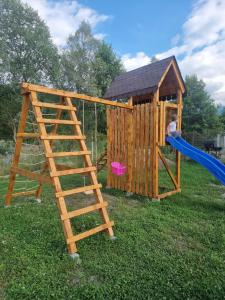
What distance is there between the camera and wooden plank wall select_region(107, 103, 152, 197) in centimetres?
539

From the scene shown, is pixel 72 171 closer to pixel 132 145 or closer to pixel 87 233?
pixel 87 233

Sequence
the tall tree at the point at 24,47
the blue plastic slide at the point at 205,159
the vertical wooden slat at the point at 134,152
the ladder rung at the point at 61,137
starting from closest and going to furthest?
the ladder rung at the point at 61,137, the blue plastic slide at the point at 205,159, the vertical wooden slat at the point at 134,152, the tall tree at the point at 24,47

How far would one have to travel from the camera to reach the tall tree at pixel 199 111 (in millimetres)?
23219

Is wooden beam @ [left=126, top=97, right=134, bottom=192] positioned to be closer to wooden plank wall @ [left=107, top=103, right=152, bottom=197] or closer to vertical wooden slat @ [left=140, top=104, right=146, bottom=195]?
wooden plank wall @ [left=107, top=103, right=152, bottom=197]

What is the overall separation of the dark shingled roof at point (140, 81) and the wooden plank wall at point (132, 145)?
0.44 metres

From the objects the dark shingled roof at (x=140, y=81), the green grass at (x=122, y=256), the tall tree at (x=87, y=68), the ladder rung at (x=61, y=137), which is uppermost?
the tall tree at (x=87, y=68)

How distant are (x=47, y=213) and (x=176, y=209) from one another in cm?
255

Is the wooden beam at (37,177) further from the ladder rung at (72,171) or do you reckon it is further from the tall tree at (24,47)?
the tall tree at (24,47)

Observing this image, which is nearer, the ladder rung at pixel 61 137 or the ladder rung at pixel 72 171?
the ladder rung at pixel 72 171

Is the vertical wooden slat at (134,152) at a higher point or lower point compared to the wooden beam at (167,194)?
higher

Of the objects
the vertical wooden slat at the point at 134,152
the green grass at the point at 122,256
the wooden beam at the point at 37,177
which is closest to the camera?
the green grass at the point at 122,256

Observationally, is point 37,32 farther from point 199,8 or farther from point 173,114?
point 173,114

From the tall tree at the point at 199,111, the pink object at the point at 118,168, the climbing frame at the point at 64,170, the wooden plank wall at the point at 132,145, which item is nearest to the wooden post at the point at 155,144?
the wooden plank wall at the point at 132,145

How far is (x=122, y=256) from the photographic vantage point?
2.72 m
